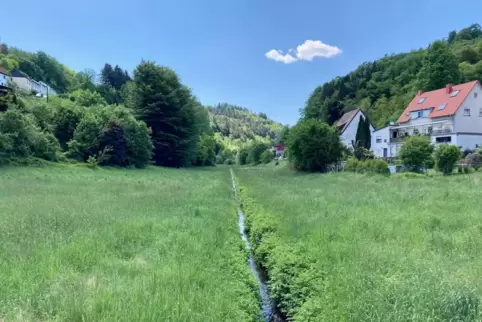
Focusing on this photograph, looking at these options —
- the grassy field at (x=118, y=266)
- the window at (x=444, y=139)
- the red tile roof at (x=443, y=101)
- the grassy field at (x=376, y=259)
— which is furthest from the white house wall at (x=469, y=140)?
the grassy field at (x=118, y=266)

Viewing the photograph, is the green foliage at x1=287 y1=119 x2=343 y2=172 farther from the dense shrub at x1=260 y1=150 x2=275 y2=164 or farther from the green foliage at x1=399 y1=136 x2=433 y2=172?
the dense shrub at x1=260 y1=150 x2=275 y2=164

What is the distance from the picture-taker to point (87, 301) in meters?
5.19

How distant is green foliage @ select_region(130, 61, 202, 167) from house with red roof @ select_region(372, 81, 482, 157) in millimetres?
36950

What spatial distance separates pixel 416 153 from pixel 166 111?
41.6 metres

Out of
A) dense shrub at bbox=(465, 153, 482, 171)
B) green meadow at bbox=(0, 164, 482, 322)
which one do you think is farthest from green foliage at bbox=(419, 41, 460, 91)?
green meadow at bbox=(0, 164, 482, 322)

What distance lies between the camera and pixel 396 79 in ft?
291

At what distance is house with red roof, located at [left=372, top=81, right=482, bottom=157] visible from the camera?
46219 millimetres

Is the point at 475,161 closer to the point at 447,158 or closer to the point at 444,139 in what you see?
the point at 447,158

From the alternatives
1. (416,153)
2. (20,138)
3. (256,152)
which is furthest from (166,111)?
(256,152)

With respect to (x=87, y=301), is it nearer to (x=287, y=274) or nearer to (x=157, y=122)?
(x=287, y=274)

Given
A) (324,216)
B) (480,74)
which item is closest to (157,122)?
(324,216)

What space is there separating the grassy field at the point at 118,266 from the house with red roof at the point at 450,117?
1830 inches

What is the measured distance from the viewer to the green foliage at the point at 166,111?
57.0 meters

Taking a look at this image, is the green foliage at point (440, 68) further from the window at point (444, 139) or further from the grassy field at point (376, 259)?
Result: the grassy field at point (376, 259)
